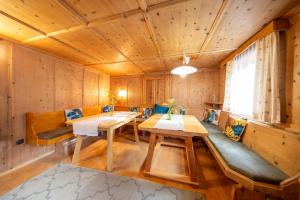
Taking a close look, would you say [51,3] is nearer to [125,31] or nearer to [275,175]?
[125,31]

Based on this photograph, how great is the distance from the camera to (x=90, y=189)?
1590mm

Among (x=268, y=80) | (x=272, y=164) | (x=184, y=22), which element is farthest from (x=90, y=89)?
(x=272, y=164)

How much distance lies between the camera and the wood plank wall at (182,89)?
159 inches

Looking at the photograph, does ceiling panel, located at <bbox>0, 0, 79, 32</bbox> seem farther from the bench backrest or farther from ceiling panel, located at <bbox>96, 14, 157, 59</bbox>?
the bench backrest

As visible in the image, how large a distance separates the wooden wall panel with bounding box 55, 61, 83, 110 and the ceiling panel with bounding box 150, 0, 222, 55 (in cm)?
262

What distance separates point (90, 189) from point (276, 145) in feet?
8.10

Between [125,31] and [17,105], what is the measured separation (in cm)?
242

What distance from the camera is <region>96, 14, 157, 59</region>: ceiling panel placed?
1.62 metres

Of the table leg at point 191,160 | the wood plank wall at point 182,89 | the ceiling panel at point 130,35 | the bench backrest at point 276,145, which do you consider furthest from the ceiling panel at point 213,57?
the table leg at point 191,160

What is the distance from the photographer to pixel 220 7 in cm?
133

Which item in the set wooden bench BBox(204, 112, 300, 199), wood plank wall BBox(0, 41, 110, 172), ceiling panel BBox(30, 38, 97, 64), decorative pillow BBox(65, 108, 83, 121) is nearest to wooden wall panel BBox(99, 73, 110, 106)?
wood plank wall BBox(0, 41, 110, 172)

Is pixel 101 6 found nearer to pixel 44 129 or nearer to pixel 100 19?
pixel 100 19

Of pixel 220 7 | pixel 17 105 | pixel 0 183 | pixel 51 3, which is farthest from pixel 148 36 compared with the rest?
pixel 0 183

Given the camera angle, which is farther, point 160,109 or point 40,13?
point 160,109
